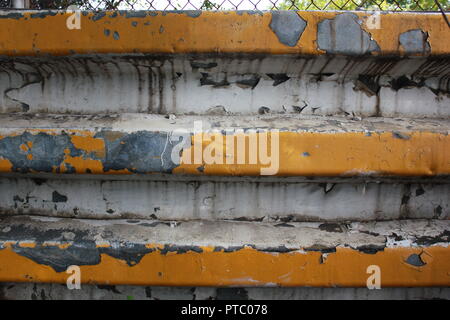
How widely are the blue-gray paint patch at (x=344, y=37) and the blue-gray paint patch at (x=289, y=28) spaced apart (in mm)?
54

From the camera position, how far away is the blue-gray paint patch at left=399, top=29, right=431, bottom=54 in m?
0.83

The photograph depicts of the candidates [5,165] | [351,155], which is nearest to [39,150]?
[5,165]

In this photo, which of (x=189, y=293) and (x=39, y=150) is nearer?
(x=39, y=150)

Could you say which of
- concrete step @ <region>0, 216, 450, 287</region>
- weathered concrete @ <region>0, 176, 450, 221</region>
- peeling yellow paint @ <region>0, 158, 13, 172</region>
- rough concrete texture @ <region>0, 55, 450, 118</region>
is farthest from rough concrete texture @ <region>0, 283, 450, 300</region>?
rough concrete texture @ <region>0, 55, 450, 118</region>

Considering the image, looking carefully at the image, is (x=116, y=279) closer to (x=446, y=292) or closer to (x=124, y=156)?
(x=124, y=156)

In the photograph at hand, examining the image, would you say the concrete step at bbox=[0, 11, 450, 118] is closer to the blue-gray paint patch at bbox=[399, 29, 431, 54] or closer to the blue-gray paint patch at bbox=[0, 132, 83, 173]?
the blue-gray paint patch at bbox=[399, 29, 431, 54]

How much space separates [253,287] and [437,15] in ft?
3.00

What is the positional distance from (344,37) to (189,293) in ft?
2.79

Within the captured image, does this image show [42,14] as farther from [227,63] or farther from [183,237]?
[183,237]

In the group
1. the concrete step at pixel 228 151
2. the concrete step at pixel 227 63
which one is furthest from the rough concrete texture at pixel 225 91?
the concrete step at pixel 228 151

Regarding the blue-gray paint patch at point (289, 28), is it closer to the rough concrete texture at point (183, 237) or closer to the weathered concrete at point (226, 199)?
the weathered concrete at point (226, 199)

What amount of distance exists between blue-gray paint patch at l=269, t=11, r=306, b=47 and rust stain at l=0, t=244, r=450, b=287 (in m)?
0.57

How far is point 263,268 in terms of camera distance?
0.85m
